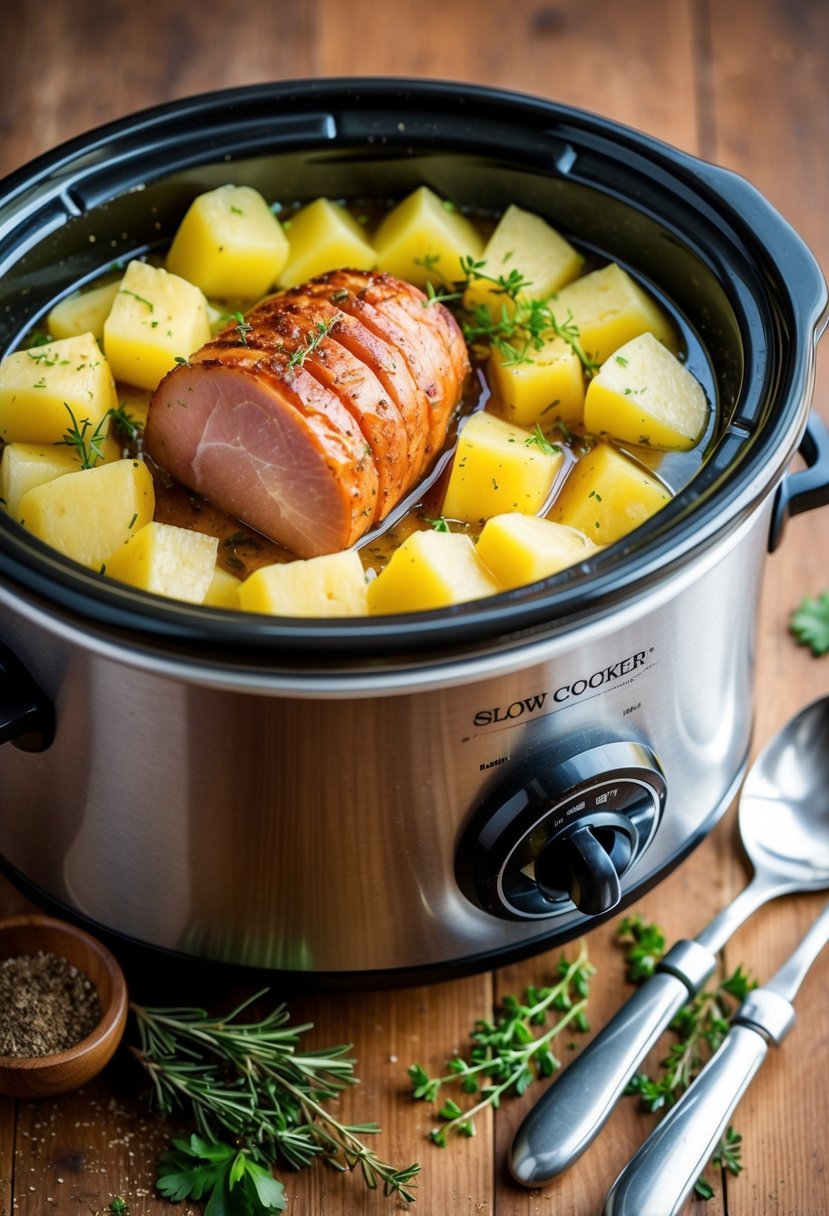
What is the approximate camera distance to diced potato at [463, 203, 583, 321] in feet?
8.02

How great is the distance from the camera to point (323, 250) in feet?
8.15

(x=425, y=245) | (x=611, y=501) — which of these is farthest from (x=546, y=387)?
(x=425, y=245)

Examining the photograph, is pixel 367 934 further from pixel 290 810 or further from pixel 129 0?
pixel 129 0

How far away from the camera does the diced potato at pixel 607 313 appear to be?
2.35 metres

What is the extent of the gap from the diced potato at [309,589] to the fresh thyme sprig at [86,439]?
0.42m

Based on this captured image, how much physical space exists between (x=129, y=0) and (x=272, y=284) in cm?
182

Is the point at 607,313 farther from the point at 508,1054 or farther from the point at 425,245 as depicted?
the point at 508,1054

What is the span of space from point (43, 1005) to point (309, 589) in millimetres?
803

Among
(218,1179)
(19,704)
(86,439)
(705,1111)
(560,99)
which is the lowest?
(218,1179)

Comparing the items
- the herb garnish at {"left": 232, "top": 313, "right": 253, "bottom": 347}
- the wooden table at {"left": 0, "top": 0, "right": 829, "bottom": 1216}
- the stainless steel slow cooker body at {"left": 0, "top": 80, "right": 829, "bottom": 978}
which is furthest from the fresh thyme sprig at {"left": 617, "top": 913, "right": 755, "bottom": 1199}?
the herb garnish at {"left": 232, "top": 313, "right": 253, "bottom": 347}

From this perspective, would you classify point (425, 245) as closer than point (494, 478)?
No

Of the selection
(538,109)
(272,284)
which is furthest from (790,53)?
(272,284)

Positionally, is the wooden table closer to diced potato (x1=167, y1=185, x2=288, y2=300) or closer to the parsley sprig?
the parsley sprig

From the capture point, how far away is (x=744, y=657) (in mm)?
2252
